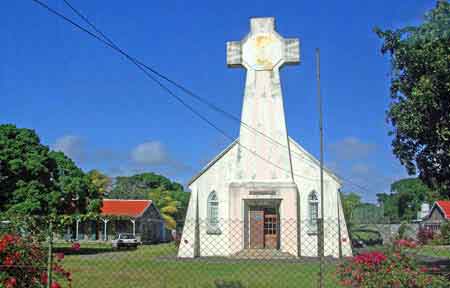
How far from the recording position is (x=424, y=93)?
15.4 metres

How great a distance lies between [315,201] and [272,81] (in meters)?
6.97

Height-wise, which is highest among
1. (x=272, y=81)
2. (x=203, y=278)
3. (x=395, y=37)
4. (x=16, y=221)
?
(x=272, y=81)

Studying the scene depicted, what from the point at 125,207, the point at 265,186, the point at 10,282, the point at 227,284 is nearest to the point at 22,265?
the point at 10,282

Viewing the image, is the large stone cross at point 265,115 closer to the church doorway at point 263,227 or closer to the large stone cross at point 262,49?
the large stone cross at point 262,49

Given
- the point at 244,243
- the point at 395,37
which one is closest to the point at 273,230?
the point at 244,243

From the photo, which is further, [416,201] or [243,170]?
[416,201]

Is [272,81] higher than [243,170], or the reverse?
[272,81]

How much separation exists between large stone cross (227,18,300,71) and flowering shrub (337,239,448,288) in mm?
20003

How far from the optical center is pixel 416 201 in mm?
99938

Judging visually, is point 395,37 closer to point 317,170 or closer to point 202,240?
point 317,170

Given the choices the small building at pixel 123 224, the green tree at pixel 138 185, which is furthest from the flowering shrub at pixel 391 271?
the green tree at pixel 138 185

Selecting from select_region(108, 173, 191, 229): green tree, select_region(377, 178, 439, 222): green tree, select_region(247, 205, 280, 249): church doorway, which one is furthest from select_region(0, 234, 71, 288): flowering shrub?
select_region(377, 178, 439, 222): green tree

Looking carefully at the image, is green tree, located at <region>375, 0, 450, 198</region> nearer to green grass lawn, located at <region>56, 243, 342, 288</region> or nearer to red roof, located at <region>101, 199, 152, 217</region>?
green grass lawn, located at <region>56, 243, 342, 288</region>

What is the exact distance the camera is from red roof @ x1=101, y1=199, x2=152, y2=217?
59938 mm
